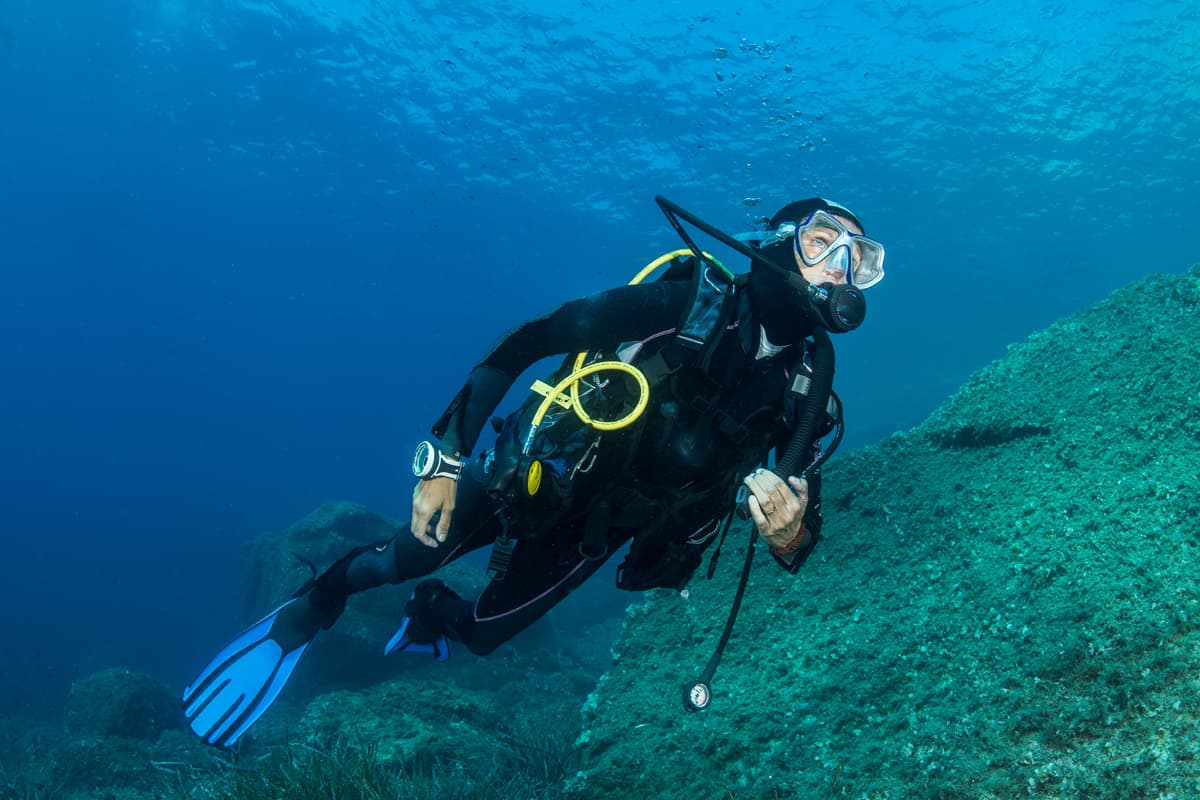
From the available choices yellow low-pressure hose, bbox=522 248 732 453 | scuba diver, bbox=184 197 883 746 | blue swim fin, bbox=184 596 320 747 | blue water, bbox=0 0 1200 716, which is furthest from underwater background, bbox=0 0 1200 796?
blue swim fin, bbox=184 596 320 747

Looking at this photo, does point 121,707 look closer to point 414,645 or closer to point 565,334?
point 414,645

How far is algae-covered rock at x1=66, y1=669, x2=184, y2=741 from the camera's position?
1027 cm

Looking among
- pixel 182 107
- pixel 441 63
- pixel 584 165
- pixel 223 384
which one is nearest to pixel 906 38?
pixel 584 165

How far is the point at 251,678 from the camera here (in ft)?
14.2

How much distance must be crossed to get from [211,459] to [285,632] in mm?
112168

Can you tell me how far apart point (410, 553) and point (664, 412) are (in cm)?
175

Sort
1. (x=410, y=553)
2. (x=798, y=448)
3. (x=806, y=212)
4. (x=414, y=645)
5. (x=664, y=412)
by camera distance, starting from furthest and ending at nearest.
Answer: (x=414, y=645), (x=410, y=553), (x=806, y=212), (x=664, y=412), (x=798, y=448)

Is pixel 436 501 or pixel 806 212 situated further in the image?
pixel 806 212

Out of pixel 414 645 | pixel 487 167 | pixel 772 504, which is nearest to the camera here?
pixel 772 504

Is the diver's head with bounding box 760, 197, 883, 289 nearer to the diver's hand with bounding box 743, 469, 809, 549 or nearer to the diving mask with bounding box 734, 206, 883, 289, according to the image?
the diving mask with bounding box 734, 206, 883, 289

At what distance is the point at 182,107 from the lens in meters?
34.5

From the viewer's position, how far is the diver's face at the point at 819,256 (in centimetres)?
319

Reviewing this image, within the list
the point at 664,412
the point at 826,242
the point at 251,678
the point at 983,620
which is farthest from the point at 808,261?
the point at 251,678

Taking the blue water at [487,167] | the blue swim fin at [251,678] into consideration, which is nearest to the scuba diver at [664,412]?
the blue swim fin at [251,678]
